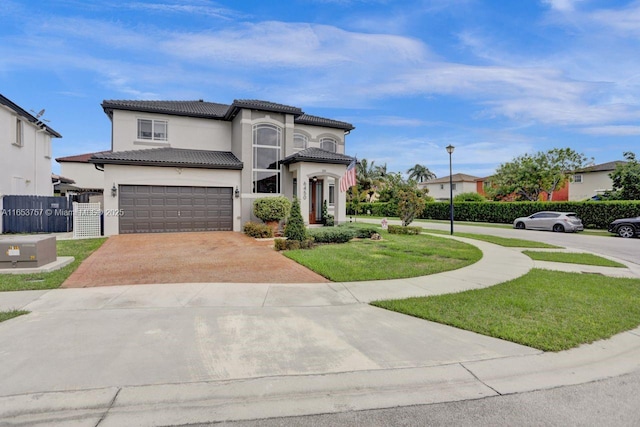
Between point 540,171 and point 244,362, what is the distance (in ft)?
132

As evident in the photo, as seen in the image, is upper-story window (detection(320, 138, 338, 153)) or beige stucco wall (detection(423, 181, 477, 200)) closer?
upper-story window (detection(320, 138, 338, 153))

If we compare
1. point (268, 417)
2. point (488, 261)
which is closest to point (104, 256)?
point (268, 417)

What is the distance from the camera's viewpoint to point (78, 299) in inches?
247

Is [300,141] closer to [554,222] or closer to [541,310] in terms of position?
[541,310]

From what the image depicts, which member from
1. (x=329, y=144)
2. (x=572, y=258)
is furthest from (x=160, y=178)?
(x=572, y=258)

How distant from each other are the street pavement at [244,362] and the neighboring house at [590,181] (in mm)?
43945

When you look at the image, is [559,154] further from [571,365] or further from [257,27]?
[571,365]

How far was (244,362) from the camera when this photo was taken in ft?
12.7

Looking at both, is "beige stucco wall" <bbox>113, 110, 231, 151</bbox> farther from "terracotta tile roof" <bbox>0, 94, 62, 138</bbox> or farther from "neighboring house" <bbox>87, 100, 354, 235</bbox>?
"terracotta tile roof" <bbox>0, 94, 62, 138</bbox>

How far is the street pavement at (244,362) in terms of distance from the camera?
307 cm

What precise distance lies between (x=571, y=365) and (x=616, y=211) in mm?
26508

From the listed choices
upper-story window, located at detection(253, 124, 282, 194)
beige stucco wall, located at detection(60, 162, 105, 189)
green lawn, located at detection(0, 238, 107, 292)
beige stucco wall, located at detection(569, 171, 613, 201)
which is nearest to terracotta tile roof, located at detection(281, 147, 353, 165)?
upper-story window, located at detection(253, 124, 282, 194)

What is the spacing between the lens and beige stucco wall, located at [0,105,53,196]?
17281 millimetres

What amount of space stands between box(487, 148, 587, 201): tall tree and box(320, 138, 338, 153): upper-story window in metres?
24.8
